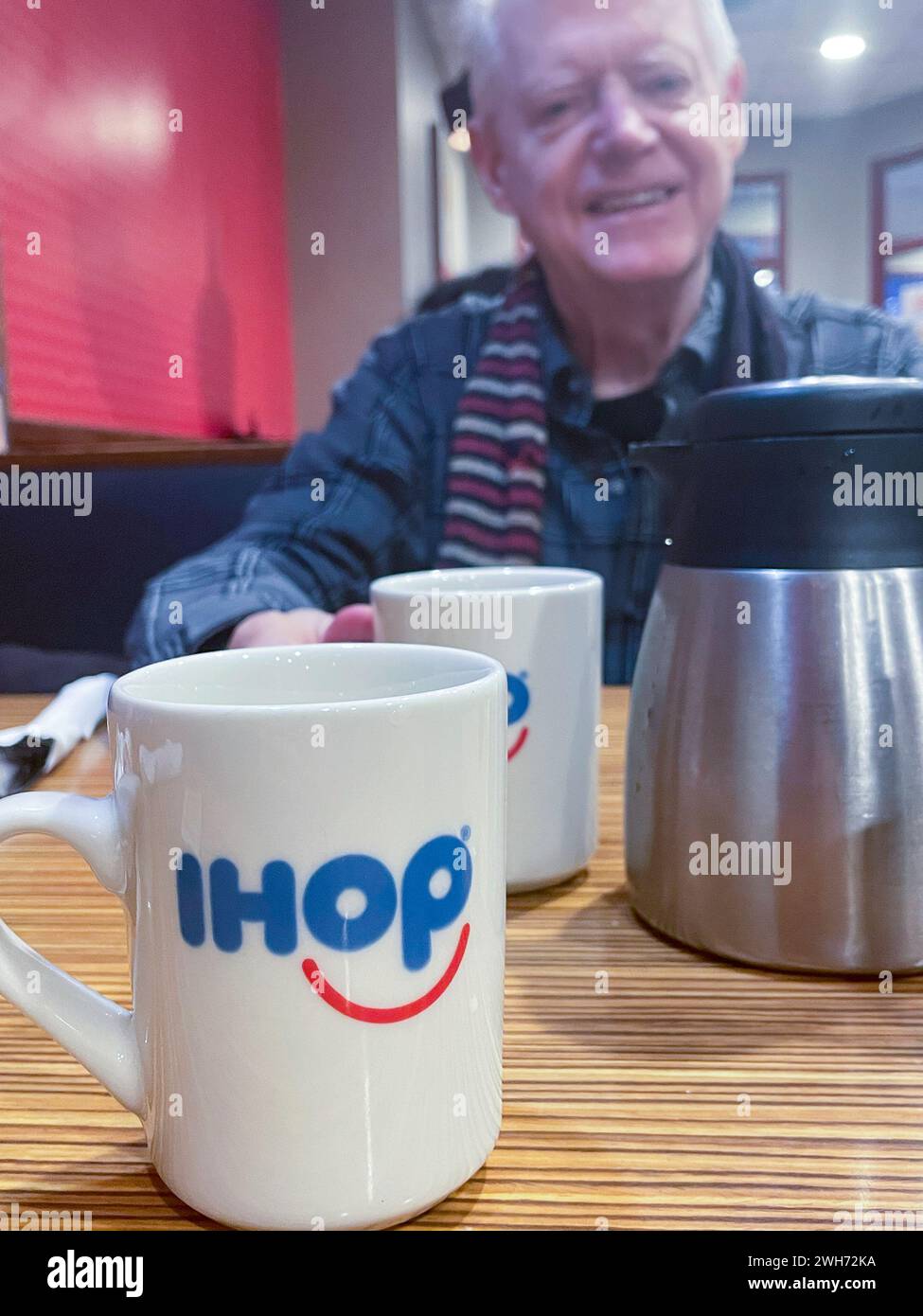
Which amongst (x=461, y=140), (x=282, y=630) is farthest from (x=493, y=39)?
(x=282, y=630)

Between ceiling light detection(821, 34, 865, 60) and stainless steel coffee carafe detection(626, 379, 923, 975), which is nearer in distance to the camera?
stainless steel coffee carafe detection(626, 379, 923, 975)

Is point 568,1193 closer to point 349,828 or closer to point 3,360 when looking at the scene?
point 349,828

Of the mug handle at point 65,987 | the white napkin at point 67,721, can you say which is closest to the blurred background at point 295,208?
the white napkin at point 67,721

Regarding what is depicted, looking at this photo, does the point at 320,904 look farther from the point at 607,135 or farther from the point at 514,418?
the point at 607,135

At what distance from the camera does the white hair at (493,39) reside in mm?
1758

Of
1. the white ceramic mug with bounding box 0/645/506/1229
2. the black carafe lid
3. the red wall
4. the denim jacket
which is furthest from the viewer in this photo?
the denim jacket

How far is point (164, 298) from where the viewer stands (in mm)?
1856

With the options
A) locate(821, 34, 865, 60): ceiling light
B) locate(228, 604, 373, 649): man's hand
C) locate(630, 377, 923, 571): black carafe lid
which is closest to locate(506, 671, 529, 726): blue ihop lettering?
locate(630, 377, 923, 571): black carafe lid

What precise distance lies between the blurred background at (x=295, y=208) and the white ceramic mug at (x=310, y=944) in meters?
1.44

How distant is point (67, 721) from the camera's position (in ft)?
2.54

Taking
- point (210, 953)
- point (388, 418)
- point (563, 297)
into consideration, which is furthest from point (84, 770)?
point (563, 297)

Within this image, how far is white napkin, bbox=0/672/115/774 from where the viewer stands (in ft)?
2.38

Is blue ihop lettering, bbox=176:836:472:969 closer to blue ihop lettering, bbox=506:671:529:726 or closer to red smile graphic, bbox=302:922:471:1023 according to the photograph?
red smile graphic, bbox=302:922:471:1023

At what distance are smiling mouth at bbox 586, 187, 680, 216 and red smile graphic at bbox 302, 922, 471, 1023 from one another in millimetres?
1598
